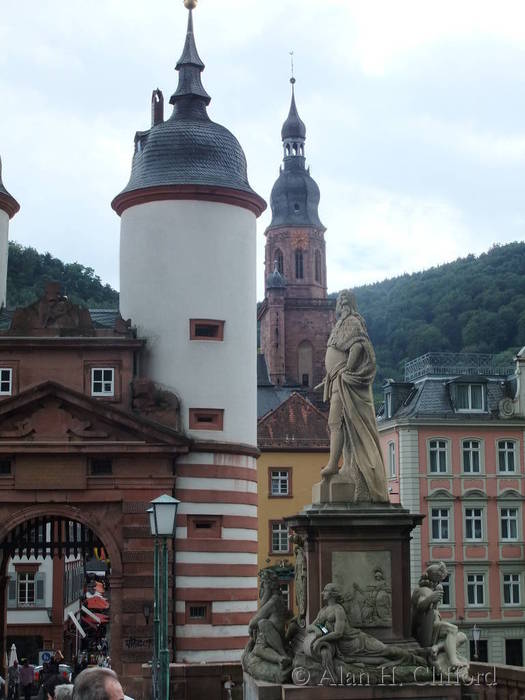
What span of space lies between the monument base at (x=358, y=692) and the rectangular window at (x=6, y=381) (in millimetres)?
17059

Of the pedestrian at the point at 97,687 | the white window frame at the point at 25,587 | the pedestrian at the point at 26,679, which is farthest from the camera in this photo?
the white window frame at the point at 25,587

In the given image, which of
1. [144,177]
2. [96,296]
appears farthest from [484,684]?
[96,296]

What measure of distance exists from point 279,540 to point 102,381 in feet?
73.0

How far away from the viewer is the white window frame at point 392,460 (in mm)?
50344

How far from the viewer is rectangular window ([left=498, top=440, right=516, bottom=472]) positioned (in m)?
49.7

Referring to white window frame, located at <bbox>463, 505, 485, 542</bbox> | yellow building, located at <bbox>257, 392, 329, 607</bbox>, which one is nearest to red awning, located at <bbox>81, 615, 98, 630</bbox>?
yellow building, located at <bbox>257, 392, 329, 607</bbox>

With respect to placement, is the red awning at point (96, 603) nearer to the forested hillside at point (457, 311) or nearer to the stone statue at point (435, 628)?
the stone statue at point (435, 628)

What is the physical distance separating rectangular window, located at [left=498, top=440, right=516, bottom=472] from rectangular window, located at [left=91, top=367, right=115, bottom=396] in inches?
871

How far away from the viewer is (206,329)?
33.2m

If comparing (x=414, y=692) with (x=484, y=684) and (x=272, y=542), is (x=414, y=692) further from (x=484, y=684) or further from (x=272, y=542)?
(x=272, y=542)

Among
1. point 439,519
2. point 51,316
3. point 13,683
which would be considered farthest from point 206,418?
point 439,519

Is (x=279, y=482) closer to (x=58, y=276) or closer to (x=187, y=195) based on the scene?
(x=187, y=195)

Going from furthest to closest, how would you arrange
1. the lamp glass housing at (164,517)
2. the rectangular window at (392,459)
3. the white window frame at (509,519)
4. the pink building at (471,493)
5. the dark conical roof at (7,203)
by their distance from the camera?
the rectangular window at (392,459) → the white window frame at (509,519) → the pink building at (471,493) → the dark conical roof at (7,203) → the lamp glass housing at (164,517)

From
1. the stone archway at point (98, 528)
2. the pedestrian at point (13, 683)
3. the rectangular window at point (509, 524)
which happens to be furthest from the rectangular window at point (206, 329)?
the rectangular window at point (509, 524)
